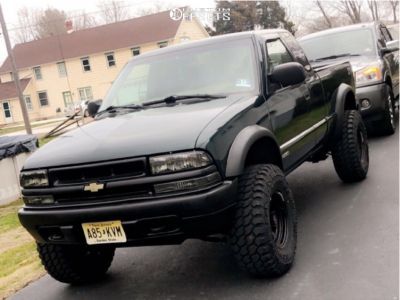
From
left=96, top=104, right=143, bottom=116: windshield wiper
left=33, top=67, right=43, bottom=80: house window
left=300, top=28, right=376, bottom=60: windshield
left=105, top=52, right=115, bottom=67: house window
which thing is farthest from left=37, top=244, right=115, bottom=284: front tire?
left=33, top=67, right=43, bottom=80: house window

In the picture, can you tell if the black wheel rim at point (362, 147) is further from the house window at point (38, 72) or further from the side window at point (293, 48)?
the house window at point (38, 72)

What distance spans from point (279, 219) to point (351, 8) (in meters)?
54.9

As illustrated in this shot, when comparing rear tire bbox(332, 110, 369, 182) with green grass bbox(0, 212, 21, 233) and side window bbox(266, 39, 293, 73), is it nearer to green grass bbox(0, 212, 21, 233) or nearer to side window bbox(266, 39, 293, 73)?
side window bbox(266, 39, 293, 73)

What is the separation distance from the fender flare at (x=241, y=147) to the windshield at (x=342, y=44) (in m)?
5.37

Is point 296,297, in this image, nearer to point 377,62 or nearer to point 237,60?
point 237,60

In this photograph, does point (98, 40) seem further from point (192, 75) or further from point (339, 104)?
point (192, 75)

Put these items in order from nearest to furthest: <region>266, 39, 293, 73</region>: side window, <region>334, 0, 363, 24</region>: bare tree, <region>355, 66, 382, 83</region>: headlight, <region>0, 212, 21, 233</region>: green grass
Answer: <region>266, 39, 293, 73</region>: side window, <region>0, 212, 21, 233</region>: green grass, <region>355, 66, 382, 83</region>: headlight, <region>334, 0, 363, 24</region>: bare tree

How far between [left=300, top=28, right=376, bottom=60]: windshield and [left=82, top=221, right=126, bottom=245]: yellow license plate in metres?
6.23

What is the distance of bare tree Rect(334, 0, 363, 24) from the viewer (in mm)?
53438

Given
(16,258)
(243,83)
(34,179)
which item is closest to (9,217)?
(16,258)

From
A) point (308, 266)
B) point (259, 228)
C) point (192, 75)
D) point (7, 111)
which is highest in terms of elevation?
point (192, 75)

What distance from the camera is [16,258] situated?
538 cm

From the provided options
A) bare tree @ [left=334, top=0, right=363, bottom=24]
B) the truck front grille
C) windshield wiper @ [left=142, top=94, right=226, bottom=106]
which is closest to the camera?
the truck front grille

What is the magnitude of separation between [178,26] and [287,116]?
3678 cm
